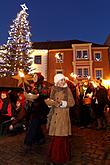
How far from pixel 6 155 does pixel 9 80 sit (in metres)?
7.39

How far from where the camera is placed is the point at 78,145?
7.62m

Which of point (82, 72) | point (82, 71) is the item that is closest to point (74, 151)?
point (82, 72)

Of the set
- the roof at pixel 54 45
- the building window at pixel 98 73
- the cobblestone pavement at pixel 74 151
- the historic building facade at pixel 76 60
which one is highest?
the roof at pixel 54 45

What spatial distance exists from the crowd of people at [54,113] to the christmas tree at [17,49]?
1789 centimetres

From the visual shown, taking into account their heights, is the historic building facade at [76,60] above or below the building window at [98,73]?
above

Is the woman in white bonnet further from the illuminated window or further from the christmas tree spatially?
the illuminated window

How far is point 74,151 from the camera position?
6922 mm

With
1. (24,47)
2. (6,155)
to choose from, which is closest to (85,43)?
(24,47)

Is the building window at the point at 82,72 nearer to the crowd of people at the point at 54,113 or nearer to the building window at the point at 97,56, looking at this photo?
the building window at the point at 97,56

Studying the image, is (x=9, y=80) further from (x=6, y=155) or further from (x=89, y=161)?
(x=89, y=161)

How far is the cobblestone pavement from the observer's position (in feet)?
19.7

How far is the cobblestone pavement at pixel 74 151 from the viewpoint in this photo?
19.7 ft

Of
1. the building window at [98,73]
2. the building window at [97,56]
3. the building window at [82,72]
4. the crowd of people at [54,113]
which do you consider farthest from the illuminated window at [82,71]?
the crowd of people at [54,113]

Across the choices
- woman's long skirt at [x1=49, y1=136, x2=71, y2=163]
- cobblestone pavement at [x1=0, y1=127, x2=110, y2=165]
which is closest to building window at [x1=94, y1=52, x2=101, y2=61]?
cobblestone pavement at [x1=0, y1=127, x2=110, y2=165]
